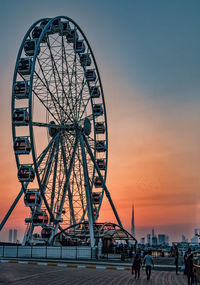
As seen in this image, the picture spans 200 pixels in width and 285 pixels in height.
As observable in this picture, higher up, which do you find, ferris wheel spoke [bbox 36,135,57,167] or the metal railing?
ferris wheel spoke [bbox 36,135,57,167]

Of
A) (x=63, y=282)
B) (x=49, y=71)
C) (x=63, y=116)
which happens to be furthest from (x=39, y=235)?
(x=63, y=282)

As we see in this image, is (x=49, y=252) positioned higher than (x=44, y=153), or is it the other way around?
(x=44, y=153)

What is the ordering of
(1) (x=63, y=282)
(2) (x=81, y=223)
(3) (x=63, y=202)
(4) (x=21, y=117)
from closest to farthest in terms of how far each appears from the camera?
(1) (x=63, y=282) → (4) (x=21, y=117) → (3) (x=63, y=202) → (2) (x=81, y=223)

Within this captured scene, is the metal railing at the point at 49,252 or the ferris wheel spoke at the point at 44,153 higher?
the ferris wheel spoke at the point at 44,153

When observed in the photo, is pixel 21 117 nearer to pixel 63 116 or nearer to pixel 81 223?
pixel 63 116

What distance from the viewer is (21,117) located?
35906 millimetres

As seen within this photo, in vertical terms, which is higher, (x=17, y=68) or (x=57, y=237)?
(x=17, y=68)

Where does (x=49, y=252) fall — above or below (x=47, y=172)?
below

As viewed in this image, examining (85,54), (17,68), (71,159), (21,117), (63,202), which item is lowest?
(63,202)

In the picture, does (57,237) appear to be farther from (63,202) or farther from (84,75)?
(84,75)

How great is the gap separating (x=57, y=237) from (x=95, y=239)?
169 inches

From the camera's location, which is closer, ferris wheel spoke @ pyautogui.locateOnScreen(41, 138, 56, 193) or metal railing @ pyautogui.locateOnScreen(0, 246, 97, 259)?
metal railing @ pyautogui.locateOnScreen(0, 246, 97, 259)

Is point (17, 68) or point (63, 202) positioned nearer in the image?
point (17, 68)

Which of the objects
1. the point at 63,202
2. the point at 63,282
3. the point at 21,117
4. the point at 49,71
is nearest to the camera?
the point at 63,282
